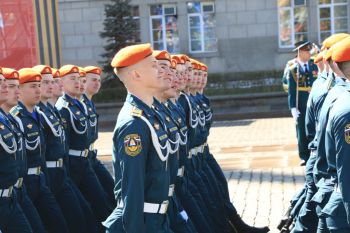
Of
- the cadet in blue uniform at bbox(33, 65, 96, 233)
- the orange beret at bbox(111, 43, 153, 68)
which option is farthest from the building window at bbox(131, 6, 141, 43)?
the orange beret at bbox(111, 43, 153, 68)

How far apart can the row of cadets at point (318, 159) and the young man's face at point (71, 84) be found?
2.81 meters

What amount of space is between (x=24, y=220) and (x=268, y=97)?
1660 cm

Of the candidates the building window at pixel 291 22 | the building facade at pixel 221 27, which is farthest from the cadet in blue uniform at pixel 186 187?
the building window at pixel 291 22

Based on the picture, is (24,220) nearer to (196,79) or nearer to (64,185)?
(64,185)

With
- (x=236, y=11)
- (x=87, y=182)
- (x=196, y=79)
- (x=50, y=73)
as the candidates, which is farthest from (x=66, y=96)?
(x=236, y=11)

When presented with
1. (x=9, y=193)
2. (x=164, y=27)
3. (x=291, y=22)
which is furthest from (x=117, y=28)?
(x=9, y=193)

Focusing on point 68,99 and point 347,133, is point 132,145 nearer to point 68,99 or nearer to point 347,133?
point 347,133

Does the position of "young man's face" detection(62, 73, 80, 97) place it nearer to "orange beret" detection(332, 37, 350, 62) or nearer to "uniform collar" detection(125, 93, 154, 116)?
"uniform collar" detection(125, 93, 154, 116)

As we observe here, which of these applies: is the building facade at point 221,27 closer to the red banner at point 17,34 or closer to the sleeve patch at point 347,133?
the red banner at point 17,34

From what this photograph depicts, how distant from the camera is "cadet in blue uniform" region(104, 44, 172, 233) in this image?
421cm

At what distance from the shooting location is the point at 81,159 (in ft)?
25.5

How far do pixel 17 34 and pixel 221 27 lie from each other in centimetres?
1301

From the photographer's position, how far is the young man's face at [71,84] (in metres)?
8.07

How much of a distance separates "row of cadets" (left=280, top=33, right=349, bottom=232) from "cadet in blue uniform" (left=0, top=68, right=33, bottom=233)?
251cm
